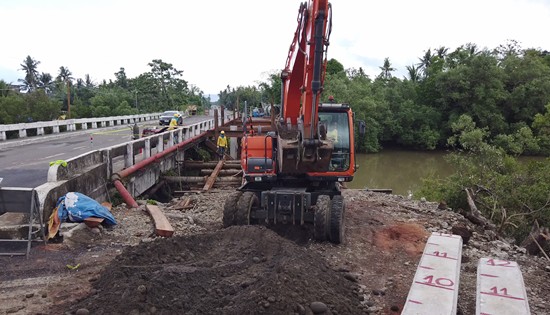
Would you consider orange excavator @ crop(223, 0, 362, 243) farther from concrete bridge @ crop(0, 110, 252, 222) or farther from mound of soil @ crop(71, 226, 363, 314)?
concrete bridge @ crop(0, 110, 252, 222)

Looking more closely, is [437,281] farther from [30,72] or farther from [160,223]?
[30,72]

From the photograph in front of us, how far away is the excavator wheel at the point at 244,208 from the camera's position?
25.0 feet

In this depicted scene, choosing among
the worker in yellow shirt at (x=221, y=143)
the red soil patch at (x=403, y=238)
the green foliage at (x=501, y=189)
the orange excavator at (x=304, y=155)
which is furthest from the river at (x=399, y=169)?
the orange excavator at (x=304, y=155)

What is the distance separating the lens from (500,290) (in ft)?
14.7

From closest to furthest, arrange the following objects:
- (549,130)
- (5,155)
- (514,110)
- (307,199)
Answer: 1. (307,199)
2. (5,155)
3. (549,130)
4. (514,110)

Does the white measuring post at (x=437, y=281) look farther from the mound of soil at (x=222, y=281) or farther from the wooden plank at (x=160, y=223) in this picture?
the wooden plank at (x=160, y=223)

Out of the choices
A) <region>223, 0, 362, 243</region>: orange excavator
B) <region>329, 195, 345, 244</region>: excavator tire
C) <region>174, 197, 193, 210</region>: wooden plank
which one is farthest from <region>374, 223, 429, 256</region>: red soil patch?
<region>174, 197, 193, 210</region>: wooden plank

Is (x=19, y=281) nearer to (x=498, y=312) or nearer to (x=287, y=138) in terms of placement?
(x=287, y=138)

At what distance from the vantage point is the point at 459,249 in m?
5.62

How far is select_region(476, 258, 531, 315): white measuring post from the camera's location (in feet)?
13.3

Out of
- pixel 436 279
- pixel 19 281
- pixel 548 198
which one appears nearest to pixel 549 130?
pixel 548 198

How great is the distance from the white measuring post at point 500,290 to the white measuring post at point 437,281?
0.27 metres

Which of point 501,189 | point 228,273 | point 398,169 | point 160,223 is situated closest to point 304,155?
point 228,273

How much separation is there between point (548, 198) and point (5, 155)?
18.7 metres
